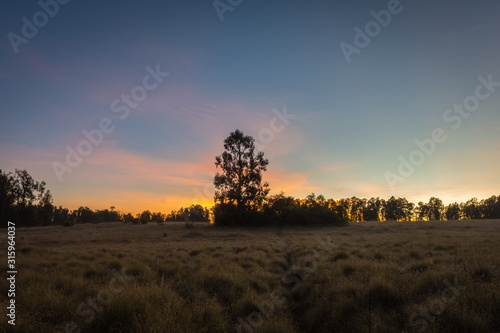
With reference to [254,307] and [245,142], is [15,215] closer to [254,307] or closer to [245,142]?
[245,142]

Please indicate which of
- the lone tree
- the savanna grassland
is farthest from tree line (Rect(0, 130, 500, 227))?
the savanna grassland

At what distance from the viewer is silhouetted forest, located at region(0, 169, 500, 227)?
47.9 m

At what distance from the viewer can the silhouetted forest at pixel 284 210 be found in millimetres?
47938

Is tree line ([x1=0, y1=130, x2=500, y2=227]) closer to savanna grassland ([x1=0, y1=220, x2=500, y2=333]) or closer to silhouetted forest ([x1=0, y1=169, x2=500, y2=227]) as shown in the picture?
silhouetted forest ([x1=0, y1=169, x2=500, y2=227])

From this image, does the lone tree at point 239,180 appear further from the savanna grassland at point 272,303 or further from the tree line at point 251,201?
the savanna grassland at point 272,303

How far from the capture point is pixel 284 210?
165 ft

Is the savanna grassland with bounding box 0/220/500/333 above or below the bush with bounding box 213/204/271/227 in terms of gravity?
above

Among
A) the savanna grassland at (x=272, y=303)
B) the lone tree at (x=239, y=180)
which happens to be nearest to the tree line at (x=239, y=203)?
the lone tree at (x=239, y=180)

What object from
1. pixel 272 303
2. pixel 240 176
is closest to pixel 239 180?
pixel 240 176

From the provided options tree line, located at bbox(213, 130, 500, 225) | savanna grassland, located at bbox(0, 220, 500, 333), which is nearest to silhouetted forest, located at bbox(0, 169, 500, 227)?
tree line, located at bbox(213, 130, 500, 225)

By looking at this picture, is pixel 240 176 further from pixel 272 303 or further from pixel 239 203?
pixel 272 303

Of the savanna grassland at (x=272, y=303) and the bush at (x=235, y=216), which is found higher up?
the savanna grassland at (x=272, y=303)

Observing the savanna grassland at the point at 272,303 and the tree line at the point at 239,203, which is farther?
the tree line at the point at 239,203

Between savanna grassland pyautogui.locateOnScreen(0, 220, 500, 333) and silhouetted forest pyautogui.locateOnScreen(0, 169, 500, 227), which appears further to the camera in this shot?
silhouetted forest pyautogui.locateOnScreen(0, 169, 500, 227)
